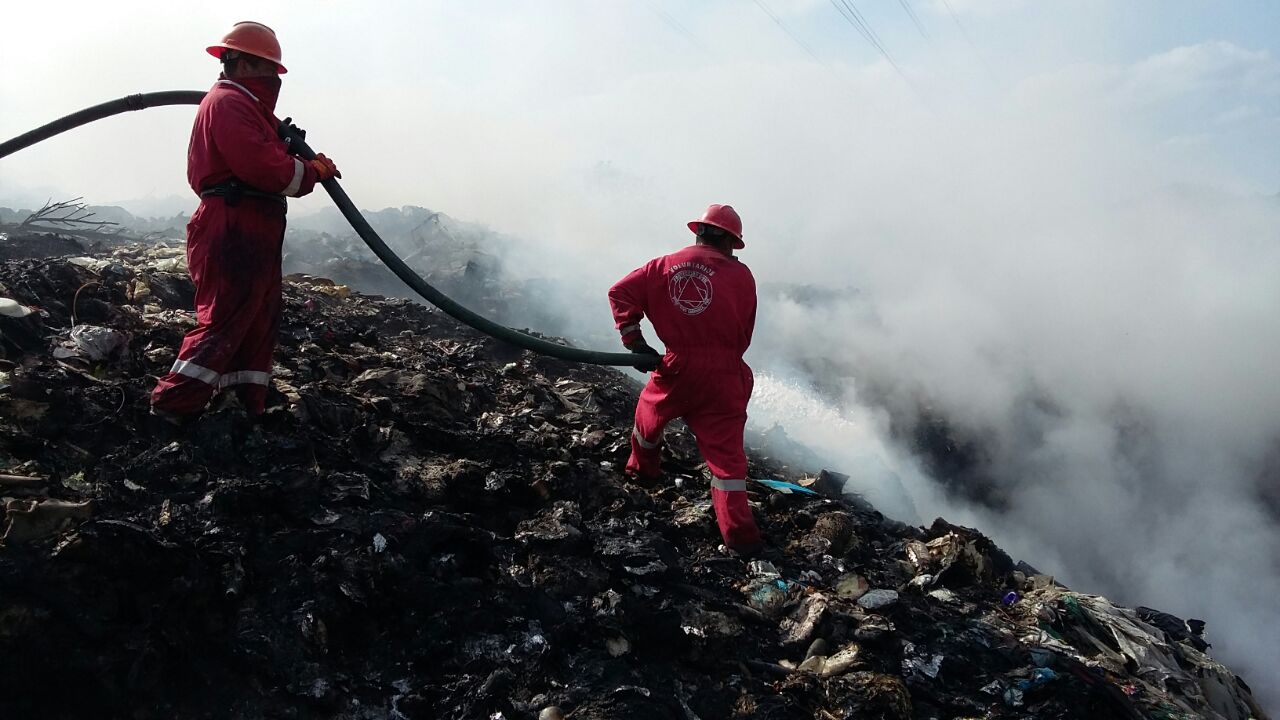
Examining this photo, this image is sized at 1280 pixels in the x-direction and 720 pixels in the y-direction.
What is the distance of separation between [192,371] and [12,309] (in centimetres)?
126

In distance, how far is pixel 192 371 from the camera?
9.62ft

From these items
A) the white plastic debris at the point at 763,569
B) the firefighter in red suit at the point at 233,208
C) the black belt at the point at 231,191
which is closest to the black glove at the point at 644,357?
the white plastic debris at the point at 763,569

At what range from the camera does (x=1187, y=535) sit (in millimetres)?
11523

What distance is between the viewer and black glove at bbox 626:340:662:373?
373cm

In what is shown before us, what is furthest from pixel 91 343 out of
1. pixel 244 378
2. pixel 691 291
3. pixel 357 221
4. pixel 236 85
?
pixel 691 291

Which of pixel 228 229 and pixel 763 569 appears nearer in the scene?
pixel 228 229

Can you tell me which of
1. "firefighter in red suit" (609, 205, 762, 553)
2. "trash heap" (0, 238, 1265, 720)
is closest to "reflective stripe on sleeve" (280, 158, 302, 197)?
"trash heap" (0, 238, 1265, 720)

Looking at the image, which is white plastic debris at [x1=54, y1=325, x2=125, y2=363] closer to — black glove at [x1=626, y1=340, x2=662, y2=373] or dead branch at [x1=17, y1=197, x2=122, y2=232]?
dead branch at [x1=17, y1=197, x2=122, y2=232]

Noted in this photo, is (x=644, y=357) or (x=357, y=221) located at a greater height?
(x=357, y=221)

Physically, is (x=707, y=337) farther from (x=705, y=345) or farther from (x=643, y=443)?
(x=643, y=443)

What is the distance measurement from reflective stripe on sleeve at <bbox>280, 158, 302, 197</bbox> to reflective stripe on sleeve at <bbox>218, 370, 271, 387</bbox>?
31.0 inches

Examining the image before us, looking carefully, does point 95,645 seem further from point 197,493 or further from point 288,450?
point 288,450

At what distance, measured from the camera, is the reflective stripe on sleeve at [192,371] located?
9.59 ft

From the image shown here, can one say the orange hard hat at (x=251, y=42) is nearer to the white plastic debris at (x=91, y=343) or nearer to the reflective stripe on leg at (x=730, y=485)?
the white plastic debris at (x=91, y=343)
